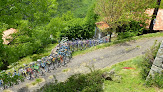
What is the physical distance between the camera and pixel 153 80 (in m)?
6.51

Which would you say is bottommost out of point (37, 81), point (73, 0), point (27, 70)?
point (37, 81)

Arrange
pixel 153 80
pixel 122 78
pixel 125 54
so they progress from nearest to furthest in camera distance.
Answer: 1. pixel 153 80
2. pixel 122 78
3. pixel 125 54

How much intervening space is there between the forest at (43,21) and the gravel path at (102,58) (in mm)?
2454

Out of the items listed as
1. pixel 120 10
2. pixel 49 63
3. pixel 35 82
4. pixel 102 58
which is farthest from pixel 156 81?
pixel 120 10

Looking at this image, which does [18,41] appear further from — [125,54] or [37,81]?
[125,54]

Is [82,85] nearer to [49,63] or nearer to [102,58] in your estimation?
A: [49,63]

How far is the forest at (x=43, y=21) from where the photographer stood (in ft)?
21.5

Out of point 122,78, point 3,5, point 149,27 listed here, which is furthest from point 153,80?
point 149,27

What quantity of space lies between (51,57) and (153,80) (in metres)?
8.39

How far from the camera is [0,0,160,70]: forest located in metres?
6.54

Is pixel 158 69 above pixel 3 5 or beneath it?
beneath

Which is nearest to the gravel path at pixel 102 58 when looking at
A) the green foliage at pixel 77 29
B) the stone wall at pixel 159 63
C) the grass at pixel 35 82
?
the grass at pixel 35 82

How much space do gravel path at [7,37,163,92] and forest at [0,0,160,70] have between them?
2.45m

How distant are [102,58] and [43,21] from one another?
6.83 meters
